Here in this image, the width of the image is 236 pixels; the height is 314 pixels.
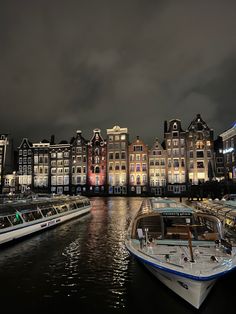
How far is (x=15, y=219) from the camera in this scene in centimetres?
1959

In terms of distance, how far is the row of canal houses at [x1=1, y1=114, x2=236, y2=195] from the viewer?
281 feet

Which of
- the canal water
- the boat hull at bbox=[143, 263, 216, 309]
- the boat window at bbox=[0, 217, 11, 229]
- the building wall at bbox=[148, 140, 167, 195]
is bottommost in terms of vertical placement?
the canal water

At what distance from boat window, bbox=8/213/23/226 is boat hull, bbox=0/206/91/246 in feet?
1.32

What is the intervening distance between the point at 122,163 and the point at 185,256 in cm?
8199

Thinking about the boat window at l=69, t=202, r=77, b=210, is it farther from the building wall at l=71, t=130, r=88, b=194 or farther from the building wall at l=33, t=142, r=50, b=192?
the building wall at l=33, t=142, r=50, b=192

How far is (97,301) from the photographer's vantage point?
908cm

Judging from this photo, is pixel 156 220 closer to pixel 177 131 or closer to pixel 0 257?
pixel 0 257

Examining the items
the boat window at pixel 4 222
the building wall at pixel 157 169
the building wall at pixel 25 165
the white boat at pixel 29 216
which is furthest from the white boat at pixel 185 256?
the building wall at pixel 25 165

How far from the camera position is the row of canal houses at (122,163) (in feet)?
281

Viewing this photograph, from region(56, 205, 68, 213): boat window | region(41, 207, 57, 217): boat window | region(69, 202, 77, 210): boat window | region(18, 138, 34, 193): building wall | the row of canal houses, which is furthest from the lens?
region(18, 138, 34, 193): building wall

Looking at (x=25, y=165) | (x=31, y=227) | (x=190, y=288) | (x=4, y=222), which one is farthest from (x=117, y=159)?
(x=190, y=288)

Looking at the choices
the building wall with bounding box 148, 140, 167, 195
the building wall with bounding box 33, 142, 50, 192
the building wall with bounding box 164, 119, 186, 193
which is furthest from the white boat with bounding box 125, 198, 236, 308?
the building wall with bounding box 33, 142, 50, 192

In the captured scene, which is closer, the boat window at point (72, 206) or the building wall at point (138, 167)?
the boat window at point (72, 206)

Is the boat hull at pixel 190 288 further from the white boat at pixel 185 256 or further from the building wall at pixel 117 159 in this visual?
the building wall at pixel 117 159
